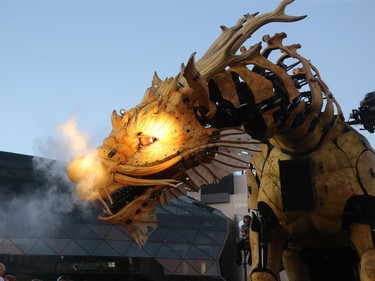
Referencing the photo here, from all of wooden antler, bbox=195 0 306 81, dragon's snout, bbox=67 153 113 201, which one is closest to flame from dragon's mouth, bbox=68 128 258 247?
dragon's snout, bbox=67 153 113 201

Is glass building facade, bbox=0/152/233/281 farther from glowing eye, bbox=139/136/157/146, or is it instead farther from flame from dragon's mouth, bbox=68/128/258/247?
glowing eye, bbox=139/136/157/146

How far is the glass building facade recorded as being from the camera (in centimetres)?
2230

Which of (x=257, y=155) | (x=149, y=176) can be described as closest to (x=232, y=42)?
(x=149, y=176)

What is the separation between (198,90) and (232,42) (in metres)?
0.80

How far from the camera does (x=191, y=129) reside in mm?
4754

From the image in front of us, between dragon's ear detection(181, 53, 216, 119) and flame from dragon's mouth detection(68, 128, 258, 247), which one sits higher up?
dragon's ear detection(181, 53, 216, 119)

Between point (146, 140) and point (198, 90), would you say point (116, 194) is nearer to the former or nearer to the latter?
point (146, 140)

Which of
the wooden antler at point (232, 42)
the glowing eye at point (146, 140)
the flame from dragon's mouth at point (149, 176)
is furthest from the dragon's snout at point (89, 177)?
the wooden antler at point (232, 42)

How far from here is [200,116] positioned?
484cm

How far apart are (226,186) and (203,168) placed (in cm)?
3633

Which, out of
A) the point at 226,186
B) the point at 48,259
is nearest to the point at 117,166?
the point at 48,259

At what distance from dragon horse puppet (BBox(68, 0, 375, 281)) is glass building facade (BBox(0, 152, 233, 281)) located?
1597 centimetres

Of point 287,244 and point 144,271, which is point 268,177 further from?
point 144,271

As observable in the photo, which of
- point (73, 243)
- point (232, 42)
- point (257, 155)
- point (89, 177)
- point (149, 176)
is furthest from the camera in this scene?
point (73, 243)
